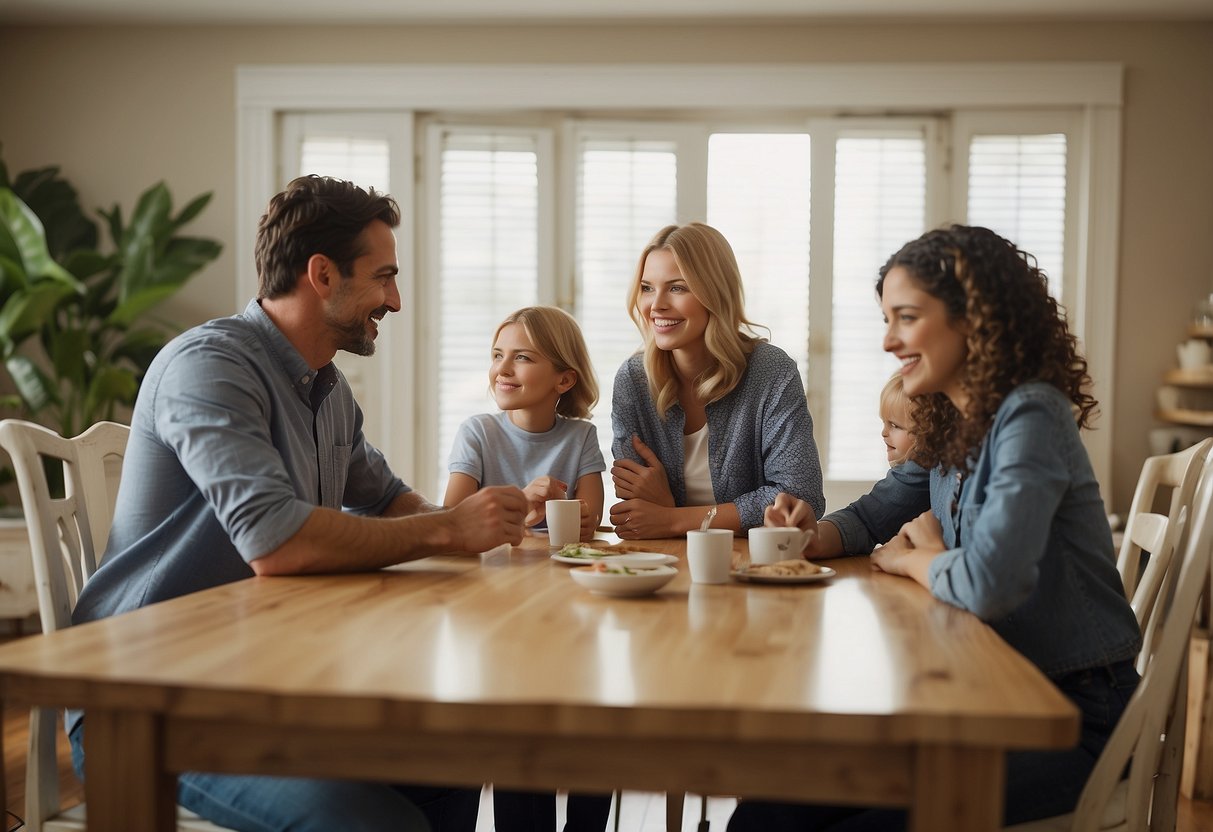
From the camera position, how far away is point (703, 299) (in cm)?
233

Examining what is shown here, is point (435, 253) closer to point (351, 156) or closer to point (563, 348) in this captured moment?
point (351, 156)

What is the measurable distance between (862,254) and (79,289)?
10.6ft

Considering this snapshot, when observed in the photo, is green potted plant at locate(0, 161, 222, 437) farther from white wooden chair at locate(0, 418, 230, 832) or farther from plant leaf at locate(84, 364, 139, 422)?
white wooden chair at locate(0, 418, 230, 832)

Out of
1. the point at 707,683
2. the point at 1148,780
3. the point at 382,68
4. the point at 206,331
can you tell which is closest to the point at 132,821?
the point at 707,683

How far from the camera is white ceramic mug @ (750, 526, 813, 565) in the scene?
1662 millimetres

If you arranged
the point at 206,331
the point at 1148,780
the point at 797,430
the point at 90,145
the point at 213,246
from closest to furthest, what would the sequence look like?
the point at 1148,780, the point at 206,331, the point at 797,430, the point at 213,246, the point at 90,145

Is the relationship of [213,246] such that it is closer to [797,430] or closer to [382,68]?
[382,68]

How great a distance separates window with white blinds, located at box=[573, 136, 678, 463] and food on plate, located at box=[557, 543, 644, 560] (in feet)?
9.78

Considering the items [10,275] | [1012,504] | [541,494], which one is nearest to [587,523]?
[541,494]

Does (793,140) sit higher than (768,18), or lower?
lower

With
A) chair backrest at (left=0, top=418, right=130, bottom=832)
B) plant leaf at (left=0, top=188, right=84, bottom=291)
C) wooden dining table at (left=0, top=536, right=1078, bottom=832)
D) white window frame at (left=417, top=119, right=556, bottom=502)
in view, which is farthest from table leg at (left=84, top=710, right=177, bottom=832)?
white window frame at (left=417, top=119, right=556, bottom=502)

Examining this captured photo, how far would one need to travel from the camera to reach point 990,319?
1466 millimetres

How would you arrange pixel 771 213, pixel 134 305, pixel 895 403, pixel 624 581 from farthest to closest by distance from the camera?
1. pixel 771 213
2. pixel 134 305
3. pixel 895 403
4. pixel 624 581

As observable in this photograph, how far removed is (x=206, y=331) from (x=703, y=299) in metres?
1.04
